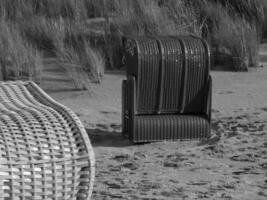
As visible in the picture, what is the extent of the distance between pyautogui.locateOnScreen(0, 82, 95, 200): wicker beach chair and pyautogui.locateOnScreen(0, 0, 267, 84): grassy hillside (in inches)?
262

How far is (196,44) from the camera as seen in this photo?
8.72 metres

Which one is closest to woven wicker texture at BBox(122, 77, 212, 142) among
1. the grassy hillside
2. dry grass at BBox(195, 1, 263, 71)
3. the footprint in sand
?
the footprint in sand

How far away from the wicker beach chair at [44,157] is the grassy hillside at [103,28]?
262 inches

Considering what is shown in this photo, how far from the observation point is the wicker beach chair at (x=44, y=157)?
457 centimetres

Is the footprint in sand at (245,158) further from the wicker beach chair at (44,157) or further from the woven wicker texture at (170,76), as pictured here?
the wicker beach chair at (44,157)

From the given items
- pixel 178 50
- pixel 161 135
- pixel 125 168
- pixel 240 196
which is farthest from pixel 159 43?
pixel 240 196

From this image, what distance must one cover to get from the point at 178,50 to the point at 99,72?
371cm

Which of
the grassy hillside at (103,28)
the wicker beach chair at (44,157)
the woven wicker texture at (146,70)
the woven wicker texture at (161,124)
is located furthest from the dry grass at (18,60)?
the wicker beach chair at (44,157)

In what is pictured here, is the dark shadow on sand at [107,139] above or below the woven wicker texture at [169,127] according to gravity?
below

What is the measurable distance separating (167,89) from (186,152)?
2.66 feet

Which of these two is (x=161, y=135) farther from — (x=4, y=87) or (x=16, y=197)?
(x=16, y=197)

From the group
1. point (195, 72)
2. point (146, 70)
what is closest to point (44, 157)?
point (146, 70)

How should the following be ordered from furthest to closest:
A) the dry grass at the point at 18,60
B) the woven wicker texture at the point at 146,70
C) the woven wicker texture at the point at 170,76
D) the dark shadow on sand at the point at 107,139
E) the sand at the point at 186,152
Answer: the dry grass at the point at 18,60, the dark shadow on sand at the point at 107,139, the woven wicker texture at the point at 170,76, the woven wicker texture at the point at 146,70, the sand at the point at 186,152

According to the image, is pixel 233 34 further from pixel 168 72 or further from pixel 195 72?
pixel 168 72
